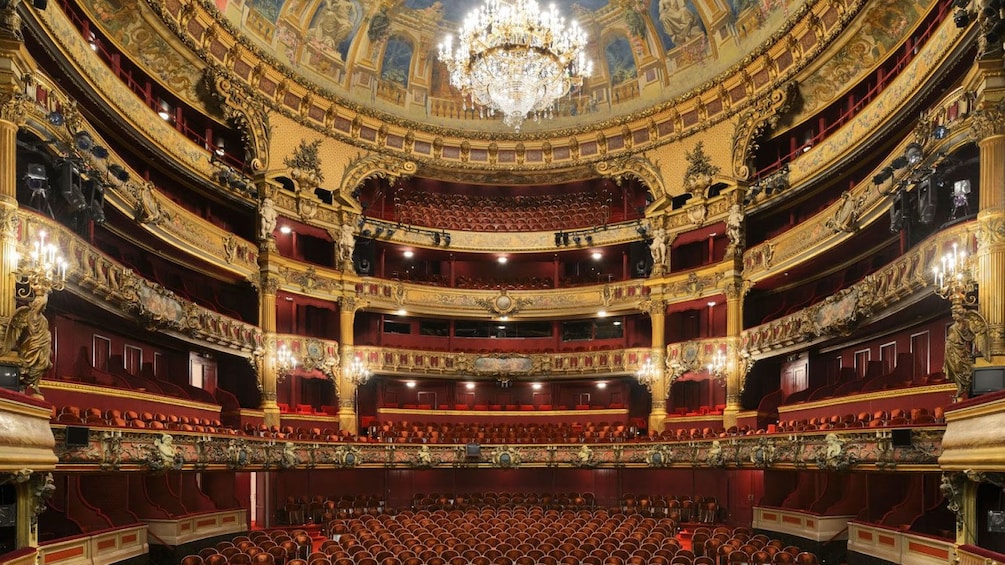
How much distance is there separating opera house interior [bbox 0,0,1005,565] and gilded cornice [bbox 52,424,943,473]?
83 mm

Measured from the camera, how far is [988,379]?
9695 mm

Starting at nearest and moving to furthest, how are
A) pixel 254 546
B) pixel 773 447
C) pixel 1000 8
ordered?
1. pixel 1000 8
2. pixel 254 546
3. pixel 773 447

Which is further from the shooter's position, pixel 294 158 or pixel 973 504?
pixel 294 158

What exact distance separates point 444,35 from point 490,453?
13543mm

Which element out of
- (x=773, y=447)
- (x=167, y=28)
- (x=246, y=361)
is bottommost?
(x=773, y=447)

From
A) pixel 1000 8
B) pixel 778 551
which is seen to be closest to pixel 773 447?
pixel 778 551

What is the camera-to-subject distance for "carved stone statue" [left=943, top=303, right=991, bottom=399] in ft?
33.3

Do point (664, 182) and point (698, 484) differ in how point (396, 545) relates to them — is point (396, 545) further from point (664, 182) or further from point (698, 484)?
point (664, 182)

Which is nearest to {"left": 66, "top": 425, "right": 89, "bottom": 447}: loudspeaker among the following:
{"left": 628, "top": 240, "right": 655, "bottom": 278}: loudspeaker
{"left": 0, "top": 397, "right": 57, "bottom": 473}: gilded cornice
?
{"left": 0, "top": 397, "right": 57, "bottom": 473}: gilded cornice

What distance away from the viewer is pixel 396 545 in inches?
538

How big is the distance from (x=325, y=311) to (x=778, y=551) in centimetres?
1633

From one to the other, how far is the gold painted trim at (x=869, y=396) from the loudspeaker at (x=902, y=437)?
1.89 metres

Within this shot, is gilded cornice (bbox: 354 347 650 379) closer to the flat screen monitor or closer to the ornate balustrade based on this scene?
the ornate balustrade

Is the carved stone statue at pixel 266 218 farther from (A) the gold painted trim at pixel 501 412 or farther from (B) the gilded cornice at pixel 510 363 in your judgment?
(A) the gold painted trim at pixel 501 412
